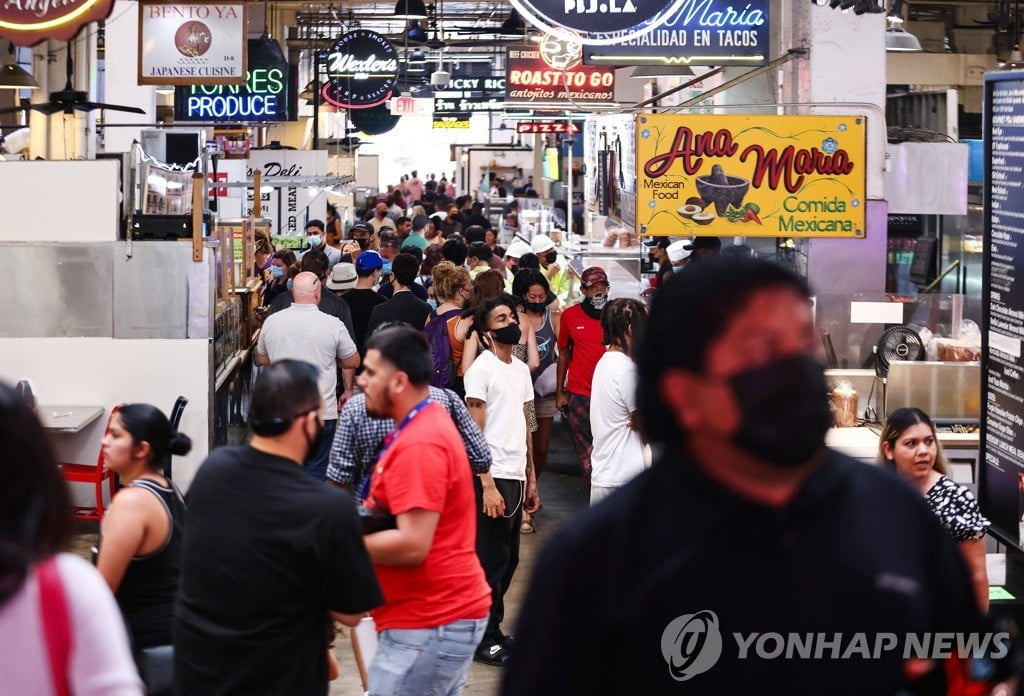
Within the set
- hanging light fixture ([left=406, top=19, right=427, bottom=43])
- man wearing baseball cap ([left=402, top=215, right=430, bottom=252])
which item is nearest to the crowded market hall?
man wearing baseball cap ([left=402, top=215, right=430, bottom=252])

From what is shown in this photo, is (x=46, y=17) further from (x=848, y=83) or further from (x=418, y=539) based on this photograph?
(x=418, y=539)

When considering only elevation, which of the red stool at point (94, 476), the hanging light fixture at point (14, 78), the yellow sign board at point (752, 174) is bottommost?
the red stool at point (94, 476)

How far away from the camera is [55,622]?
79.4 inches

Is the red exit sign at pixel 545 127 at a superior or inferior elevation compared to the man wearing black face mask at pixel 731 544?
superior

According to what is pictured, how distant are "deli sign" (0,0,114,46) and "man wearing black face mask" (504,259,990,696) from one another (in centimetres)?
718

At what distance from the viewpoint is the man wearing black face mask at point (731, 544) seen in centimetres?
161

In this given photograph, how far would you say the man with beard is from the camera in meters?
3.46

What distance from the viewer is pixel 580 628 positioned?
1665 millimetres

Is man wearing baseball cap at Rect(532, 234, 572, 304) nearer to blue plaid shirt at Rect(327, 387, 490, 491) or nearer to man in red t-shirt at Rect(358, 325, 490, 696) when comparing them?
blue plaid shirt at Rect(327, 387, 490, 491)

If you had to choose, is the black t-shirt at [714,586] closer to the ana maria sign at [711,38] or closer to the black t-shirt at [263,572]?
the black t-shirt at [263,572]

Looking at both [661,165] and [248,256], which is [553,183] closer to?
Result: [248,256]

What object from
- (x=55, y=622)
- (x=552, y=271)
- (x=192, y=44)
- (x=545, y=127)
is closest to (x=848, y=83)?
(x=552, y=271)

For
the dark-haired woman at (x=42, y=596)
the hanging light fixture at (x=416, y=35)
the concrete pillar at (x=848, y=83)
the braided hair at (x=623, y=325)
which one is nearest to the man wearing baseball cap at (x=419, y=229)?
the hanging light fixture at (x=416, y=35)

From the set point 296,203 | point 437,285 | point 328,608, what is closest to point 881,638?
point 328,608
